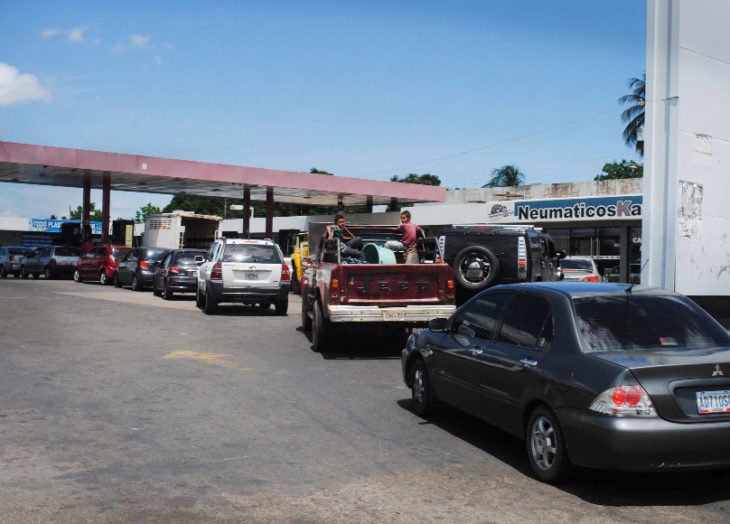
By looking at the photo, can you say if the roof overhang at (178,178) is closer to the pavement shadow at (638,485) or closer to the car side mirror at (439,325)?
the car side mirror at (439,325)

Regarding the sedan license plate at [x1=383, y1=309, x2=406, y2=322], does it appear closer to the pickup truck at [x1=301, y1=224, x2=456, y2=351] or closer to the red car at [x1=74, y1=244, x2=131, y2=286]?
the pickup truck at [x1=301, y1=224, x2=456, y2=351]

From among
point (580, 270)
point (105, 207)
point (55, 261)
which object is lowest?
point (55, 261)

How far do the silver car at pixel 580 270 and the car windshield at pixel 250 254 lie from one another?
854cm

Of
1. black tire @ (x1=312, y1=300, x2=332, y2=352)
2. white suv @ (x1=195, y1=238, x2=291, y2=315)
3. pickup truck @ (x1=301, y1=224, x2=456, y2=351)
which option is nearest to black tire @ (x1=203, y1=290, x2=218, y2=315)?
white suv @ (x1=195, y1=238, x2=291, y2=315)

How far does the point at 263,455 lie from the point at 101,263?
93.1 feet

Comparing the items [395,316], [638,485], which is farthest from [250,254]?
[638,485]

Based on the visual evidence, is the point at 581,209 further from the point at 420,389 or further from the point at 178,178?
the point at 420,389

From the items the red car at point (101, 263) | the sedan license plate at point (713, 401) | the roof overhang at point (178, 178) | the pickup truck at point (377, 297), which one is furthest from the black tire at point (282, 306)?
the roof overhang at point (178, 178)

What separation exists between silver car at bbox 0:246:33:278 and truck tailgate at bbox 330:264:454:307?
32243 mm

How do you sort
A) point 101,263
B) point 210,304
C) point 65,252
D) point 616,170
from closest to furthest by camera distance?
point 210,304 → point 101,263 → point 65,252 → point 616,170

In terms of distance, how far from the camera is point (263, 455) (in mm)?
6391

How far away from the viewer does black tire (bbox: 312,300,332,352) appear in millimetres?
12531

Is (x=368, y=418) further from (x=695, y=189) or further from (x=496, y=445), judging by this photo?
(x=695, y=189)

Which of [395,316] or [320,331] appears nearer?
[395,316]
